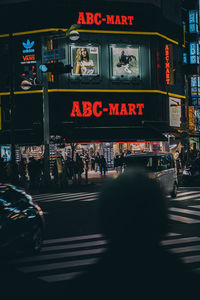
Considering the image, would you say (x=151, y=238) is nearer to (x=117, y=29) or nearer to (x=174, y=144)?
(x=117, y=29)

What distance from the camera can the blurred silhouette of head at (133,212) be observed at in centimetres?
194

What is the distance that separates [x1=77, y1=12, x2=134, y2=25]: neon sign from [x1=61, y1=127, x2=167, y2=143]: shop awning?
825cm

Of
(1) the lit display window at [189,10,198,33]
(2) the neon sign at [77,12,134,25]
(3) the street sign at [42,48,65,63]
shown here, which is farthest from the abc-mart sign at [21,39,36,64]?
(1) the lit display window at [189,10,198,33]

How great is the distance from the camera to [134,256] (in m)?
1.97

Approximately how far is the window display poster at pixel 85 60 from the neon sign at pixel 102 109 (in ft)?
7.74

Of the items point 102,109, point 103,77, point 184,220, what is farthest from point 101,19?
point 184,220

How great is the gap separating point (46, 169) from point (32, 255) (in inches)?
596

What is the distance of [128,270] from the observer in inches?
76.1

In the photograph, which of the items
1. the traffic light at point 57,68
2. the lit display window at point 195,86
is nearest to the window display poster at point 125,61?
the lit display window at point 195,86

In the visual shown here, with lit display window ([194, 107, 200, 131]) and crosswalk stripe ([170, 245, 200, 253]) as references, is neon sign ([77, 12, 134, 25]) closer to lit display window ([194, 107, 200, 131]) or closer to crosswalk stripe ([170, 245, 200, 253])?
lit display window ([194, 107, 200, 131])

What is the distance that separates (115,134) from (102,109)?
9.09 ft

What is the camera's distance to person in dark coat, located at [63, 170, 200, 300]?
75.3 inches

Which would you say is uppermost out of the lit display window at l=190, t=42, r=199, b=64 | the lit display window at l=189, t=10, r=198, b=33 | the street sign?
the lit display window at l=189, t=10, r=198, b=33

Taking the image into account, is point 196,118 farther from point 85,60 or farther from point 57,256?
point 57,256
